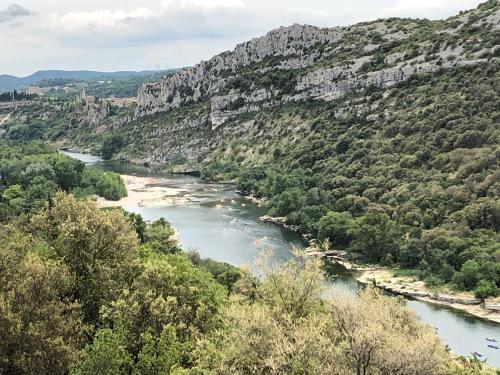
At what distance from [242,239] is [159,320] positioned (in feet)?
208

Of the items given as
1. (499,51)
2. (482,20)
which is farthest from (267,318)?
(482,20)

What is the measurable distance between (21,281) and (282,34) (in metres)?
172

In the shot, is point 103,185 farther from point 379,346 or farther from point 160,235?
point 379,346

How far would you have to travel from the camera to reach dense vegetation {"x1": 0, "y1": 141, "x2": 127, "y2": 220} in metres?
95.6

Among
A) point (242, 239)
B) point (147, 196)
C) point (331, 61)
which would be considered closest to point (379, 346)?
point (242, 239)

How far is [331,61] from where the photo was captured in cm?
16175

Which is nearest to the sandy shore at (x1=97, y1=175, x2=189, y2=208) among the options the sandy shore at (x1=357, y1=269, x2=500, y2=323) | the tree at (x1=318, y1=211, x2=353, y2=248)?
the tree at (x1=318, y1=211, x2=353, y2=248)

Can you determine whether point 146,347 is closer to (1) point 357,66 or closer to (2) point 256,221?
(2) point 256,221

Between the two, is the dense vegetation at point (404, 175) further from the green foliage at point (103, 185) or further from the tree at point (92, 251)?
the tree at point (92, 251)

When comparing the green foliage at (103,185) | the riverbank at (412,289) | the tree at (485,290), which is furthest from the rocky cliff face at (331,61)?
the tree at (485,290)

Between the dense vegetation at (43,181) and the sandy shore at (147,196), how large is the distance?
2.84m

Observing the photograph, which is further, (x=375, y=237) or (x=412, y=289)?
(x=375, y=237)

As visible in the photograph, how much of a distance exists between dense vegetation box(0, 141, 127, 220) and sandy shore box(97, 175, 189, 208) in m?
2.84

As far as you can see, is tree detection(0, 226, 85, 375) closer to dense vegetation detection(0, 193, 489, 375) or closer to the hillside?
dense vegetation detection(0, 193, 489, 375)
